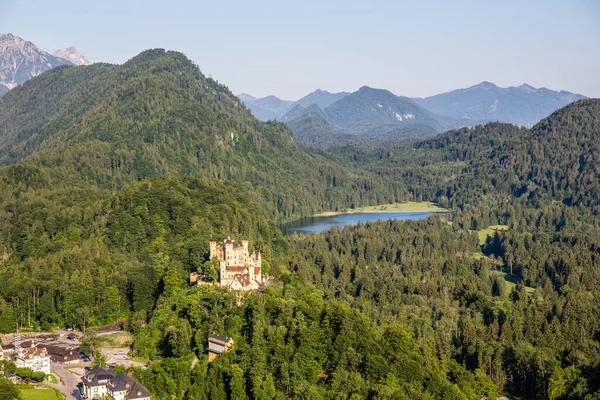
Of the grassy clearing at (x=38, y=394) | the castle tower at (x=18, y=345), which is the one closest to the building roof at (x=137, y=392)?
the grassy clearing at (x=38, y=394)

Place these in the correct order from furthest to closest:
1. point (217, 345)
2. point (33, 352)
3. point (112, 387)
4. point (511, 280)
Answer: point (511, 280)
point (217, 345)
point (33, 352)
point (112, 387)

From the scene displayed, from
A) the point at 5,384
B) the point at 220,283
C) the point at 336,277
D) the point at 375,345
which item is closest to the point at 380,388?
the point at 375,345

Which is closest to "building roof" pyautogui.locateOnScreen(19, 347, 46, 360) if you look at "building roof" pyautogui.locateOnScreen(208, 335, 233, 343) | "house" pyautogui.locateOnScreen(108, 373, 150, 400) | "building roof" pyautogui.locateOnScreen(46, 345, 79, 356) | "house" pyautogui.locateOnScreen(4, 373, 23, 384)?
"house" pyautogui.locateOnScreen(4, 373, 23, 384)

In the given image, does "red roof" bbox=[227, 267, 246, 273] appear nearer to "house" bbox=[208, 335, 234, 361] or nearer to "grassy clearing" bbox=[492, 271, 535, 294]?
"house" bbox=[208, 335, 234, 361]

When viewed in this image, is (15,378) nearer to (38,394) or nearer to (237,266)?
(38,394)

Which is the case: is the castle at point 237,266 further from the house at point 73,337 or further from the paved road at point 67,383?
the paved road at point 67,383

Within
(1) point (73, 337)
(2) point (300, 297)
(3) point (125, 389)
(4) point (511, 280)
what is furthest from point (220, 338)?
(4) point (511, 280)
